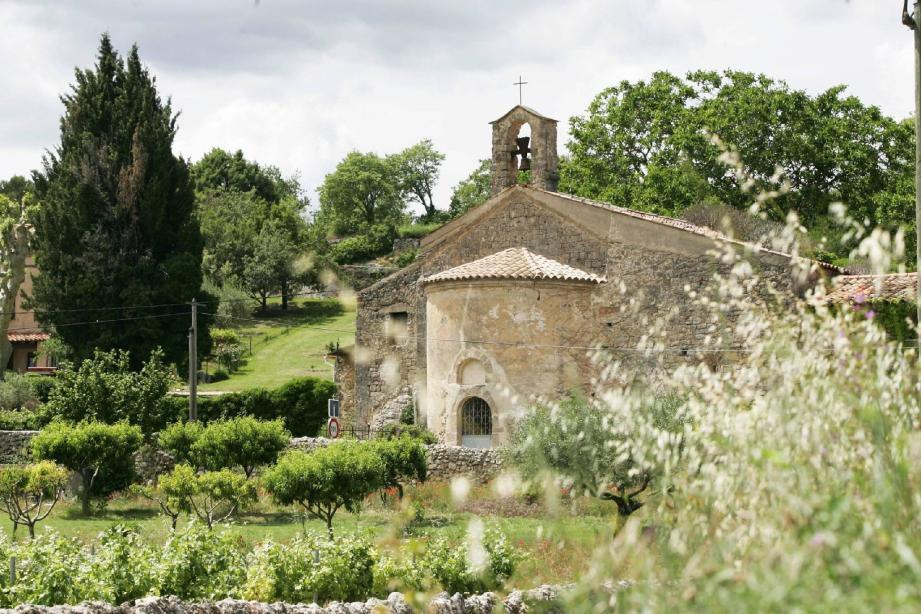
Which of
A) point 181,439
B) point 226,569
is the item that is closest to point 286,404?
point 181,439

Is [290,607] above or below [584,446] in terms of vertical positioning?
below

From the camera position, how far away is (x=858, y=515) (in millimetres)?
3846

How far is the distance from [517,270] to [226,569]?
13046mm

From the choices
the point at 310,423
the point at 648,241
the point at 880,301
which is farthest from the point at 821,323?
the point at 310,423

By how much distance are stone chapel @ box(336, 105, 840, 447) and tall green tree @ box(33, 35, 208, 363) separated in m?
15.3

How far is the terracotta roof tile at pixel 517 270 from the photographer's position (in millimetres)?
23016

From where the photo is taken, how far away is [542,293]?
75.9 feet

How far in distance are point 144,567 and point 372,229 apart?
54.9 meters

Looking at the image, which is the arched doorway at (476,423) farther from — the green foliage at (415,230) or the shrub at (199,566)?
the green foliage at (415,230)

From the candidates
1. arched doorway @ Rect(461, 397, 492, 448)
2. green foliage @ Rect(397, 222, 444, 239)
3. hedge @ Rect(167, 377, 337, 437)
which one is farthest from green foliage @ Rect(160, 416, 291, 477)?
green foliage @ Rect(397, 222, 444, 239)

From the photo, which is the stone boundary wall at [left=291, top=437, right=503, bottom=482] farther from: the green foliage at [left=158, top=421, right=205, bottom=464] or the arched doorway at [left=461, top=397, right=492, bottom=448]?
the green foliage at [left=158, top=421, right=205, bottom=464]

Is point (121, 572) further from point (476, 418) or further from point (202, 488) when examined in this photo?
point (476, 418)

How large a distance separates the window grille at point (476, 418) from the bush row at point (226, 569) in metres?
11.1

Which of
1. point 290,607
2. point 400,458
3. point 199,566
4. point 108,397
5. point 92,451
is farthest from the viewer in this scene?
point 108,397
